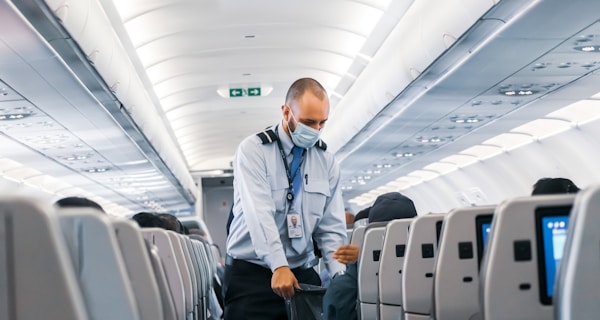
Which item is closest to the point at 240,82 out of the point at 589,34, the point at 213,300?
the point at 213,300

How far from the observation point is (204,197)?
36.6m

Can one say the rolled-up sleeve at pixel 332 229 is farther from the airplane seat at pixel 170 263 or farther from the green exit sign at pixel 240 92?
the green exit sign at pixel 240 92

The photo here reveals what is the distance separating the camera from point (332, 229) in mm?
5238

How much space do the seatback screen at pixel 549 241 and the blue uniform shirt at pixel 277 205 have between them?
5.25 feet

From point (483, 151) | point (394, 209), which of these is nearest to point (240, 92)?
point (483, 151)

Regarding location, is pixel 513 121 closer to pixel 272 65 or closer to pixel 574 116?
pixel 574 116

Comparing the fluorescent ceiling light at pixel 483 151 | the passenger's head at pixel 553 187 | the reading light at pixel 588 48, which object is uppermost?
the fluorescent ceiling light at pixel 483 151

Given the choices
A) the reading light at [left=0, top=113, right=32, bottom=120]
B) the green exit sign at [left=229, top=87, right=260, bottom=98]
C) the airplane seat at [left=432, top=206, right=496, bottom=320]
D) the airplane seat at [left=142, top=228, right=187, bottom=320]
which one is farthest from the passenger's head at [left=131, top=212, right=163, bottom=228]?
the green exit sign at [left=229, top=87, right=260, bottom=98]

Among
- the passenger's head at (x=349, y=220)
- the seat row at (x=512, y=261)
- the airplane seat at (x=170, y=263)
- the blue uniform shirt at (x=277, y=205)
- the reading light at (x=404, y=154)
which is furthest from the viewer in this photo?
the reading light at (x=404, y=154)

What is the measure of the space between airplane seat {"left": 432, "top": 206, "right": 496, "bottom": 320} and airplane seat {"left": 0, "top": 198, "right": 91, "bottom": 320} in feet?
8.51

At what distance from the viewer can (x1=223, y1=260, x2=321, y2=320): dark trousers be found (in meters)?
4.97

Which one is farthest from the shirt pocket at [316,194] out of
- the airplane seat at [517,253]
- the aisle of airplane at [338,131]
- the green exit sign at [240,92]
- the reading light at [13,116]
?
the green exit sign at [240,92]

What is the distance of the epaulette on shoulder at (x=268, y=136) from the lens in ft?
16.4

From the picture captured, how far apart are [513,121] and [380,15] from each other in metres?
4.12
